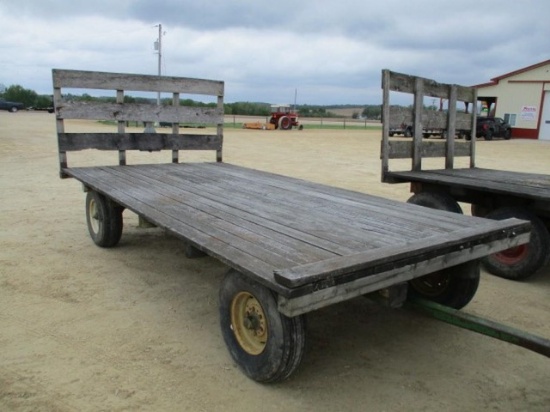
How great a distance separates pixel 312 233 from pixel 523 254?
2.68m

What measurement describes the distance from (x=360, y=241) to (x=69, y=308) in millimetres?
2394

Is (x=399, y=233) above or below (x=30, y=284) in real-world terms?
above

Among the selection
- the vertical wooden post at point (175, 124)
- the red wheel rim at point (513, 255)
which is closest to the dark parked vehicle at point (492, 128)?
the vertical wooden post at point (175, 124)

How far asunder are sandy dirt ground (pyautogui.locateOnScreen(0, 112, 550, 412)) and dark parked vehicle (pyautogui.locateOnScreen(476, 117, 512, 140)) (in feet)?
86.2

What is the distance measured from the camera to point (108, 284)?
14.7 feet

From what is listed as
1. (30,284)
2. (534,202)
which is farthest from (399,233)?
(30,284)

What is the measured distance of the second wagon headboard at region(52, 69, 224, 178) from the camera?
6398 millimetres

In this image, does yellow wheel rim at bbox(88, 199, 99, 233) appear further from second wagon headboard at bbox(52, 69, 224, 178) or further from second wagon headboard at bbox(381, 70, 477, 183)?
second wagon headboard at bbox(381, 70, 477, 183)

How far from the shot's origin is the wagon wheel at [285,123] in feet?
121

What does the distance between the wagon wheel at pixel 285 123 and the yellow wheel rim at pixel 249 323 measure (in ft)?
114

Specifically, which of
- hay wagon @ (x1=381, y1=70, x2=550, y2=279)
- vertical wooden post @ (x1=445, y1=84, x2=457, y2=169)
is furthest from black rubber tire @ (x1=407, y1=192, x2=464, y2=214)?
vertical wooden post @ (x1=445, y1=84, x2=457, y2=169)

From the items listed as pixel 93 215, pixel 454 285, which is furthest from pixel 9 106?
pixel 454 285

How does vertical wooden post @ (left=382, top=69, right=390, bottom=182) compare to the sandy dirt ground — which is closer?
the sandy dirt ground

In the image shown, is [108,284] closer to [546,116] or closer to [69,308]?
[69,308]
